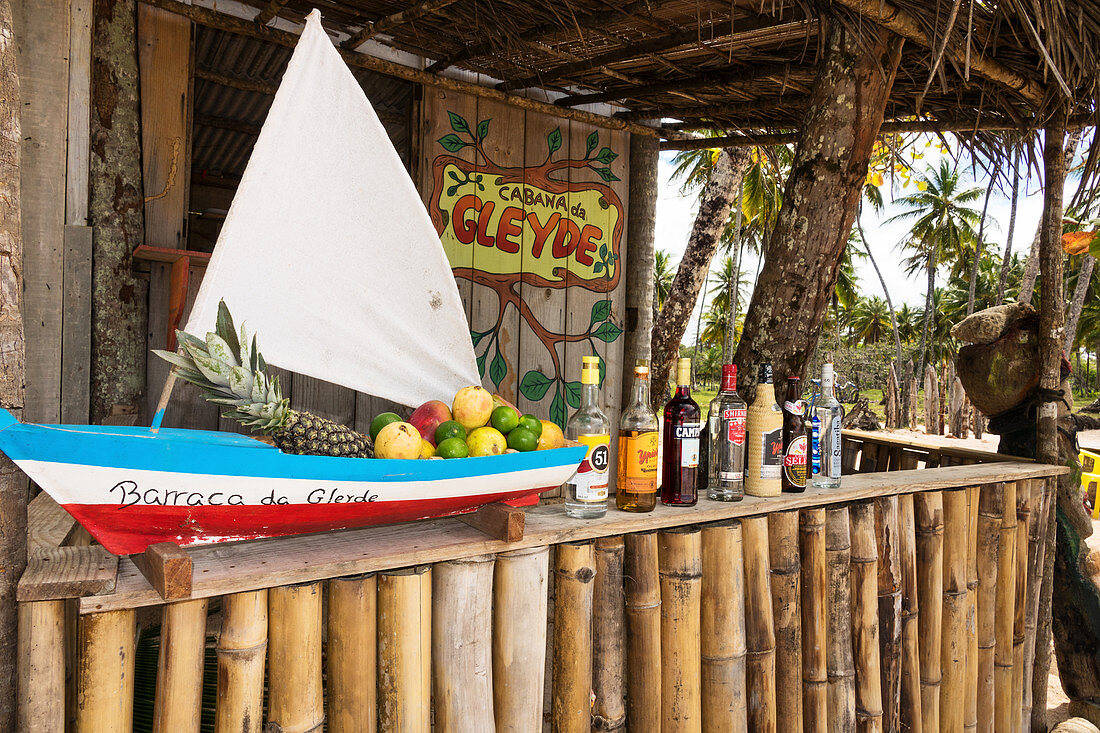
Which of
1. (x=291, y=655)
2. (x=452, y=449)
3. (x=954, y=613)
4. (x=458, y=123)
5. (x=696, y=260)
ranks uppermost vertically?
(x=458, y=123)

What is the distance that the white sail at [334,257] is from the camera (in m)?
1.55

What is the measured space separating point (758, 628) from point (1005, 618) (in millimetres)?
1641

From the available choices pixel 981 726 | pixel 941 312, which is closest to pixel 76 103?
pixel 981 726

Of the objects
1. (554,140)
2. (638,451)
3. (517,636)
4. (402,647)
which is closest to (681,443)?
(638,451)

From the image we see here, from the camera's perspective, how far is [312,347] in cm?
174

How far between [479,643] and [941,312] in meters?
42.2

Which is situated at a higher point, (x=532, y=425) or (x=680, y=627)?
(x=532, y=425)

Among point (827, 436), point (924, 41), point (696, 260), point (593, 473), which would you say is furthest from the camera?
point (696, 260)

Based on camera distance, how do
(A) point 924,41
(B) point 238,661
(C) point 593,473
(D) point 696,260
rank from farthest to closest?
(D) point 696,260 < (A) point 924,41 < (C) point 593,473 < (B) point 238,661

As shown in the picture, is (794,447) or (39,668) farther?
(794,447)

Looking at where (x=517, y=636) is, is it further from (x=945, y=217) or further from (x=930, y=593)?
(x=945, y=217)

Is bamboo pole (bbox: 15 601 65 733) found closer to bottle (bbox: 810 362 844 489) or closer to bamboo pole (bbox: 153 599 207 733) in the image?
bamboo pole (bbox: 153 599 207 733)

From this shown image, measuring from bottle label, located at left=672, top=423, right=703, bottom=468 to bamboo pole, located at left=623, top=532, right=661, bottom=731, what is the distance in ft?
0.76

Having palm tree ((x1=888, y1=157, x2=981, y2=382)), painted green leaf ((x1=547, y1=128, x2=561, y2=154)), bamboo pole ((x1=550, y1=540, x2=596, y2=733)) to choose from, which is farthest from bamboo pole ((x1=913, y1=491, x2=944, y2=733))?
palm tree ((x1=888, y1=157, x2=981, y2=382))
